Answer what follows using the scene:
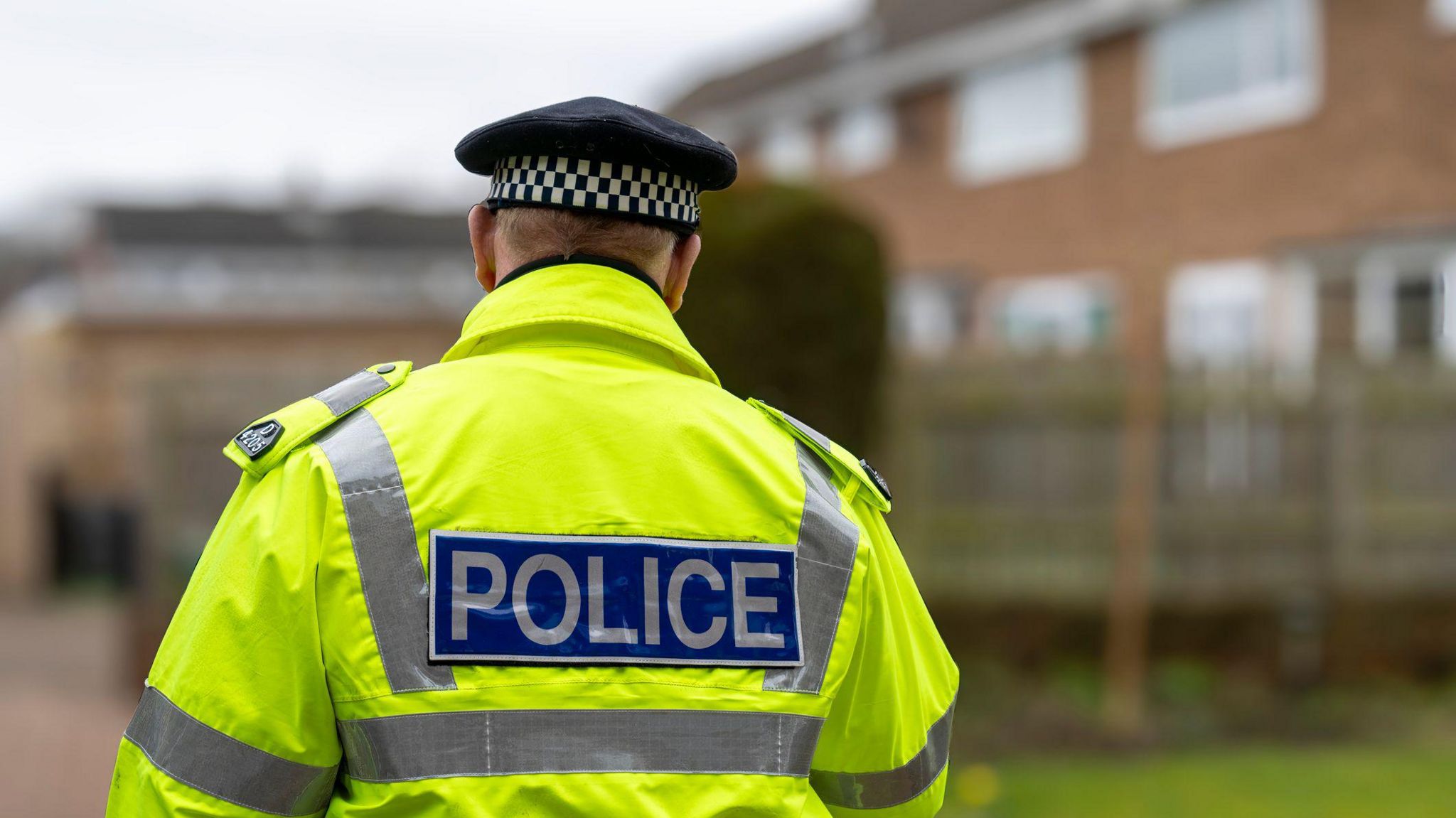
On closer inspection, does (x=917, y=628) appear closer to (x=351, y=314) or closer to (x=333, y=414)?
(x=333, y=414)

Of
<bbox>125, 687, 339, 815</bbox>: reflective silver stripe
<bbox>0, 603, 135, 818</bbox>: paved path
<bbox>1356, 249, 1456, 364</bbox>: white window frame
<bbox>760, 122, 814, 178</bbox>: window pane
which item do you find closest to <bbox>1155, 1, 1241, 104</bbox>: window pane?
<bbox>1356, 249, 1456, 364</bbox>: white window frame

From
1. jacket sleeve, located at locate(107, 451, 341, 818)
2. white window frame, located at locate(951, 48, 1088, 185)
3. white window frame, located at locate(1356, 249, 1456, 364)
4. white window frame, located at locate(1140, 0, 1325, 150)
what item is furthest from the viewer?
white window frame, located at locate(951, 48, 1088, 185)

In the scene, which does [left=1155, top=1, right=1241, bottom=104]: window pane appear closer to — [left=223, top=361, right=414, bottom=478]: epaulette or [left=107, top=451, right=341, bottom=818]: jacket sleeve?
[left=223, top=361, right=414, bottom=478]: epaulette

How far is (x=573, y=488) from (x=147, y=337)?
78.4ft

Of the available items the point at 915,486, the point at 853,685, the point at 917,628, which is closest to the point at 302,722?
the point at 853,685

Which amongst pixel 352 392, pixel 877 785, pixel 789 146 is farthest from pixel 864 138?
pixel 352 392

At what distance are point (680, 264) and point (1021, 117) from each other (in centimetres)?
1725

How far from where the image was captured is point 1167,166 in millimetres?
16562

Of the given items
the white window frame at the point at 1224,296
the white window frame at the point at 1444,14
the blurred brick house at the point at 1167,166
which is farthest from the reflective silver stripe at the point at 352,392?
the white window frame at the point at 1444,14

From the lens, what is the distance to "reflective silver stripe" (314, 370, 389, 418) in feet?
6.45

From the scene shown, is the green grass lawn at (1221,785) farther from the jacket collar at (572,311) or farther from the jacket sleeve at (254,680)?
the jacket sleeve at (254,680)

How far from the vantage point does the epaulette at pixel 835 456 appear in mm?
2221

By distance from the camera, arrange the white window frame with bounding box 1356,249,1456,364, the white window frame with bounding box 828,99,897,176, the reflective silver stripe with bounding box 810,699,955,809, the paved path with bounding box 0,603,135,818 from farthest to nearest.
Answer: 1. the white window frame with bounding box 828,99,897,176
2. the white window frame with bounding box 1356,249,1456,364
3. the paved path with bounding box 0,603,135,818
4. the reflective silver stripe with bounding box 810,699,955,809

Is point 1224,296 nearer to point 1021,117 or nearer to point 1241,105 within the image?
point 1241,105
